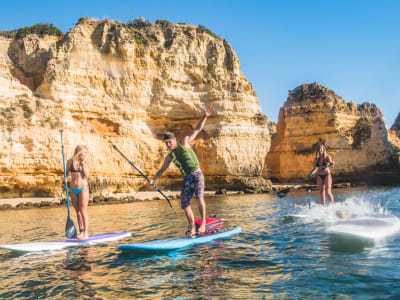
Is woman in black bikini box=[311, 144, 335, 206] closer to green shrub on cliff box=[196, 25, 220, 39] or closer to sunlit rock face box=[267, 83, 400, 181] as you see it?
green shrub on cliff box=[196, 25, 220, 39]

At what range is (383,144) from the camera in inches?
1550

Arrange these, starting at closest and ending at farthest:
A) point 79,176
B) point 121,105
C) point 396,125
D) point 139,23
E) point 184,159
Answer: point 184,159 → point 79,176 → point 121,105 → point 139,23 → point 396,125

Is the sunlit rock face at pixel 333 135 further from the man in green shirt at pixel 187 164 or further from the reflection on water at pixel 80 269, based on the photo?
the reflection on water at pixel 80 269

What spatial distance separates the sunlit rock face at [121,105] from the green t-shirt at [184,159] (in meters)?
16.8

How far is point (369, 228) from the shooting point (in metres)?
6.39

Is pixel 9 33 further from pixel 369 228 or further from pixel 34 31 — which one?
pixel 369 228

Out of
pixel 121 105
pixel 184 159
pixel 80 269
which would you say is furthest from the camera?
pixel 121 105

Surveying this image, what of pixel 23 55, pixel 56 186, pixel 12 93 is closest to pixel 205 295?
pixel 56 186

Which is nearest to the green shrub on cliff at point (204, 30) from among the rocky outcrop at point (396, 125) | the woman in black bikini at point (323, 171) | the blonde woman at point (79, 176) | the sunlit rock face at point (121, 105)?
the sunlit rock face at point (121, 105)

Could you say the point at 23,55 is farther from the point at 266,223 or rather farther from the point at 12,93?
the point at 266,223

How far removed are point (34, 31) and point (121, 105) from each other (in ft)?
33.2

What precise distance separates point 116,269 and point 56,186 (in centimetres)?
1833

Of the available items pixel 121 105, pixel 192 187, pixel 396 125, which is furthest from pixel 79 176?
pixel 396 125

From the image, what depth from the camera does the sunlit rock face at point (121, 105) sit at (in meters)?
21.1
